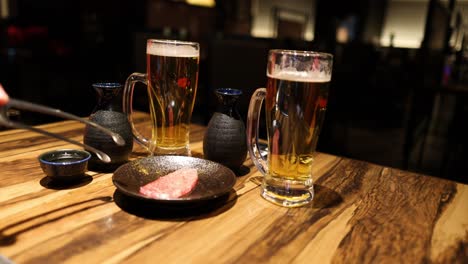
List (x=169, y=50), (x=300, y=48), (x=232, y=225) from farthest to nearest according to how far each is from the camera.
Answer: (x=300, y=48), (x=169, y=50), (x=232, y=225)

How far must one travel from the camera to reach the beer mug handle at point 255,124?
0.86 meters

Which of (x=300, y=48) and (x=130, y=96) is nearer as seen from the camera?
(x=130, y=96)

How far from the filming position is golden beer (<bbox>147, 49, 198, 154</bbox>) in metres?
0.99

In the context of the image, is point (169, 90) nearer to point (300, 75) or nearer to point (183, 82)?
point (183, 82)

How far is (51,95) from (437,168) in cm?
439

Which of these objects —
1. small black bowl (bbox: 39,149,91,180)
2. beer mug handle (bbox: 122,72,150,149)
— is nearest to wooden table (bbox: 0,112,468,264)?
small black bowl (bbox: 39,149,91,180)

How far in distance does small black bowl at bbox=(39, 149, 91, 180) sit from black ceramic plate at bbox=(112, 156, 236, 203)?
0.09 meters

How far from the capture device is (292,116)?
792 mm

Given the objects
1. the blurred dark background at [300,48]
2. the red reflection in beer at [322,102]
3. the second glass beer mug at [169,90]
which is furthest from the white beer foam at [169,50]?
the blurred dark background at [300,48]

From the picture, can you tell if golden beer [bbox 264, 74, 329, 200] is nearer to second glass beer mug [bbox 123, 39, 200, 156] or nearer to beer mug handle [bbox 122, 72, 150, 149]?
second glass beer mug [bbox 123, 39, 200, 156]

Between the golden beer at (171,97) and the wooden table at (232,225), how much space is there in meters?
0.21

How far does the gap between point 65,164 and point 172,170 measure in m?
0.23

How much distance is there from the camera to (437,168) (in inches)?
152

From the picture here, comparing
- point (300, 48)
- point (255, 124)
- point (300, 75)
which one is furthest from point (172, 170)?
point (300, 48)
